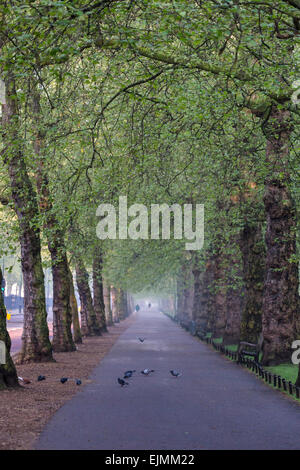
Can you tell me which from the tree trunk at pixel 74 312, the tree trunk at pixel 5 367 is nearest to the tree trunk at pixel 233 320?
the tree trunk at pixel 74 312

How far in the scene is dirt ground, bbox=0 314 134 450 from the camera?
9628mm

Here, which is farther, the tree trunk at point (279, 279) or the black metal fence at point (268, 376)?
the tree trunk at point (279, 279)

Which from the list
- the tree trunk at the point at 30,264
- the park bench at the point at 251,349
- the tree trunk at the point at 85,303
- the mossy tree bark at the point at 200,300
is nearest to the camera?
the tree trunk at the point at 30,264

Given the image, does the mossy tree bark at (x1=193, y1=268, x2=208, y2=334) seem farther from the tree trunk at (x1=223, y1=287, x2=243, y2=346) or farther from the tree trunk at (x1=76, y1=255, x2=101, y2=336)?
the tree trunk at (x1=223, y1=287, x2=243, y2=346)

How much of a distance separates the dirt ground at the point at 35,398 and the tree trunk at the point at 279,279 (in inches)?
235

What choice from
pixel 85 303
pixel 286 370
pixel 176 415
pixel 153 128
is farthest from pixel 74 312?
pixel 176 415

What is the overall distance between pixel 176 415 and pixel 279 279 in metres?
9.87

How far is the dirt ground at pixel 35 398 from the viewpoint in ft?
31.6

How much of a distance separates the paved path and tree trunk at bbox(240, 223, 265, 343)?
4.67 m

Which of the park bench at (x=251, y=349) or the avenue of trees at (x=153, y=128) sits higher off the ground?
the avenue of trees at (x=153, y=128)

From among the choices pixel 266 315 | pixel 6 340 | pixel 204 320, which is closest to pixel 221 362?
pixel 266 315

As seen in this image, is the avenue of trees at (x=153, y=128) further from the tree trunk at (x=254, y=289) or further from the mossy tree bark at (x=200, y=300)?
the mossy tree bark at (x=200, y=300)

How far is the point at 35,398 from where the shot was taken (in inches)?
539

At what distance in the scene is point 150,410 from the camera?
40.0 ft
